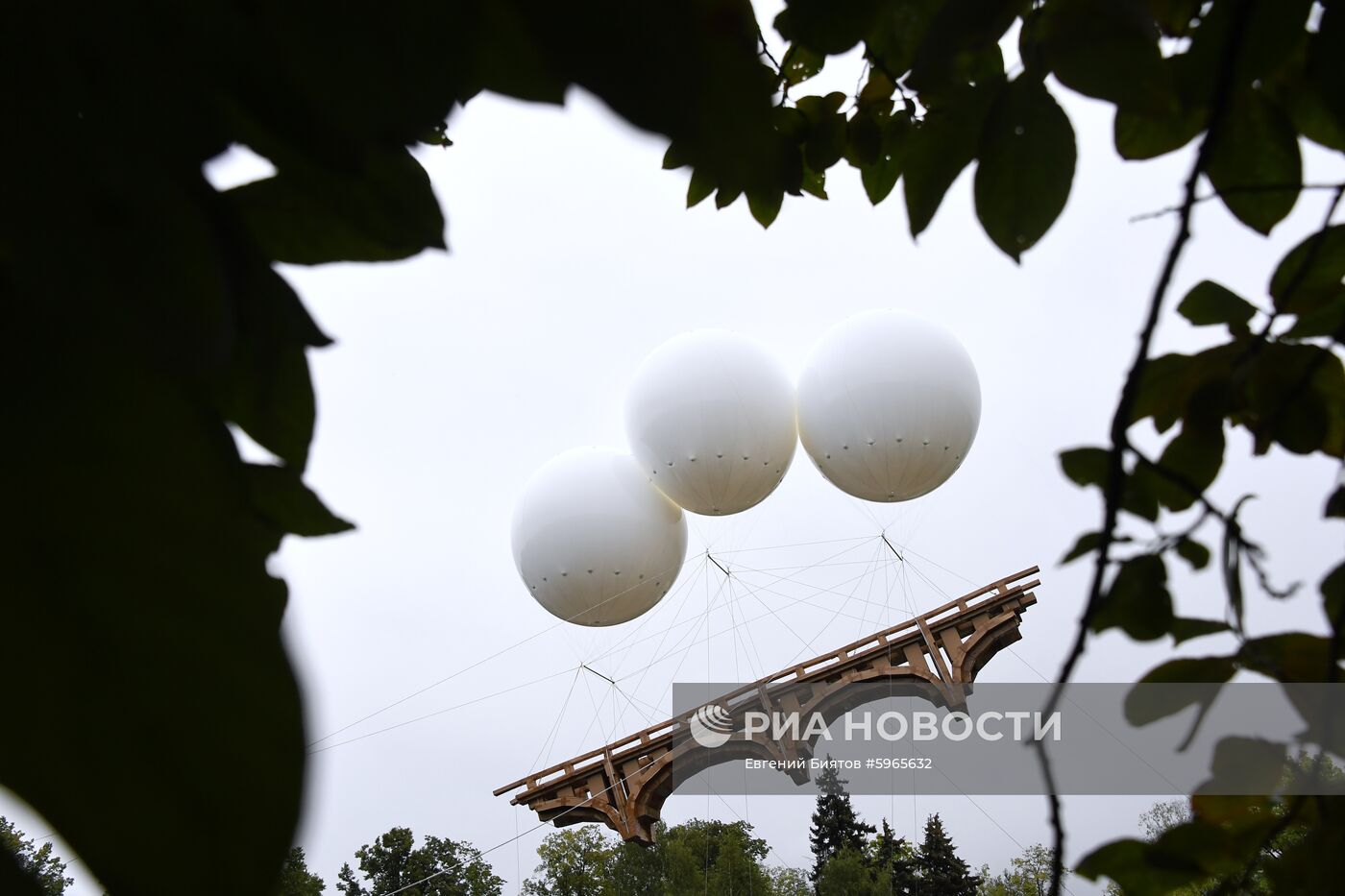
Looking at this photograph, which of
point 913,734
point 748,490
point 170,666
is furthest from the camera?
point 913,734

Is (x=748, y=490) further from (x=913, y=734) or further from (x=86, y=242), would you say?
(x=86, y=242)

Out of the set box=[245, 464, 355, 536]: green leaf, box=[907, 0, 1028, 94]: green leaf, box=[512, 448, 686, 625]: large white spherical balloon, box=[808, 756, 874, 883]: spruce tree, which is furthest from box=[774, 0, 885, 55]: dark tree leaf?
box=[808, 756, 874, 883]: spruce tree

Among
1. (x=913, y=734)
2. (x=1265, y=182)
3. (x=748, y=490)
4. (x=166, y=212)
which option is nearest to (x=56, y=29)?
(x=166, y=212)

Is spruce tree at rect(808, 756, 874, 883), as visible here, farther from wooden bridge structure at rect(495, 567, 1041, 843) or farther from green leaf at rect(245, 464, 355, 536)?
green leaf at rect(245, 464, 355, 536)

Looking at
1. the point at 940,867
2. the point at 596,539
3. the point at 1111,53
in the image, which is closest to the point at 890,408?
the point at 596,539

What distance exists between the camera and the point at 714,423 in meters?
4.02

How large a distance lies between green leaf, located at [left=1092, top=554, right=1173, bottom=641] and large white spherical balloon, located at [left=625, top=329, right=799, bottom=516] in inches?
Result: 144

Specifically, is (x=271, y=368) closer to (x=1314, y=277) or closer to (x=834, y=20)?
(x=834, y=20)

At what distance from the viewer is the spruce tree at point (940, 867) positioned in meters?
11.7

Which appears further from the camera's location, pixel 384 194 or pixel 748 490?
pixel 748 490

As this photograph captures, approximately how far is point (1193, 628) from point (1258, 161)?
0.17 m

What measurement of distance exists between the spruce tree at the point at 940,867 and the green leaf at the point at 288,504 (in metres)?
12.2

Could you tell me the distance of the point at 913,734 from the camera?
6.23 m

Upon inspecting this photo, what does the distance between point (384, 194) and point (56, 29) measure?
0.11 meters
